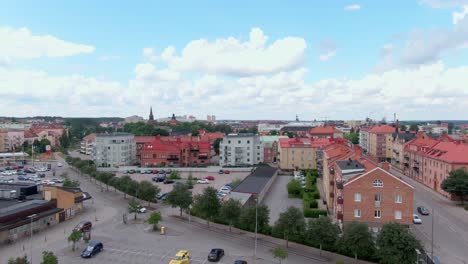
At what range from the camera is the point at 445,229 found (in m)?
30.6

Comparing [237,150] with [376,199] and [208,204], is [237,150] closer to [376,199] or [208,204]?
[208,204]

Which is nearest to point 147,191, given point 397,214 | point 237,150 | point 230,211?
point 230,211

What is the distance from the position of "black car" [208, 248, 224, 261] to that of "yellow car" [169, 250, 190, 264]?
136 centimetres

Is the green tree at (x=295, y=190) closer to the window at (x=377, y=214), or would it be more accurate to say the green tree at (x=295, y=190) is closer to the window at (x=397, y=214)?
the window at (x=377, y=214)

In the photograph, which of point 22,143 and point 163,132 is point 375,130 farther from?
point 22,143

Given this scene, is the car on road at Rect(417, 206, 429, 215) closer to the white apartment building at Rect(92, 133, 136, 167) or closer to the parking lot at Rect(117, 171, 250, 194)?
the parking lot at Rect(117, 171, 250, 194)

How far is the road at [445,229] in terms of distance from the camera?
982 inches

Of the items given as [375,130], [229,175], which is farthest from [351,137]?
[229,175]

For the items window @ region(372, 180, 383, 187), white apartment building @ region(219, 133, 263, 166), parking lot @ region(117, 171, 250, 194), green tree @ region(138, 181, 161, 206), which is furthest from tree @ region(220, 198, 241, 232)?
white apartment building @ region(219, 133, 263, 166)

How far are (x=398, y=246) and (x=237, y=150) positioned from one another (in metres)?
51.0

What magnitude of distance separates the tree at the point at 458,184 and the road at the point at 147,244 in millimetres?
22242

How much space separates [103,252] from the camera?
25.1 m

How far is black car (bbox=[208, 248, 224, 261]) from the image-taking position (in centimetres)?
2339

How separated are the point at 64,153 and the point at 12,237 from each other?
7430 cm
